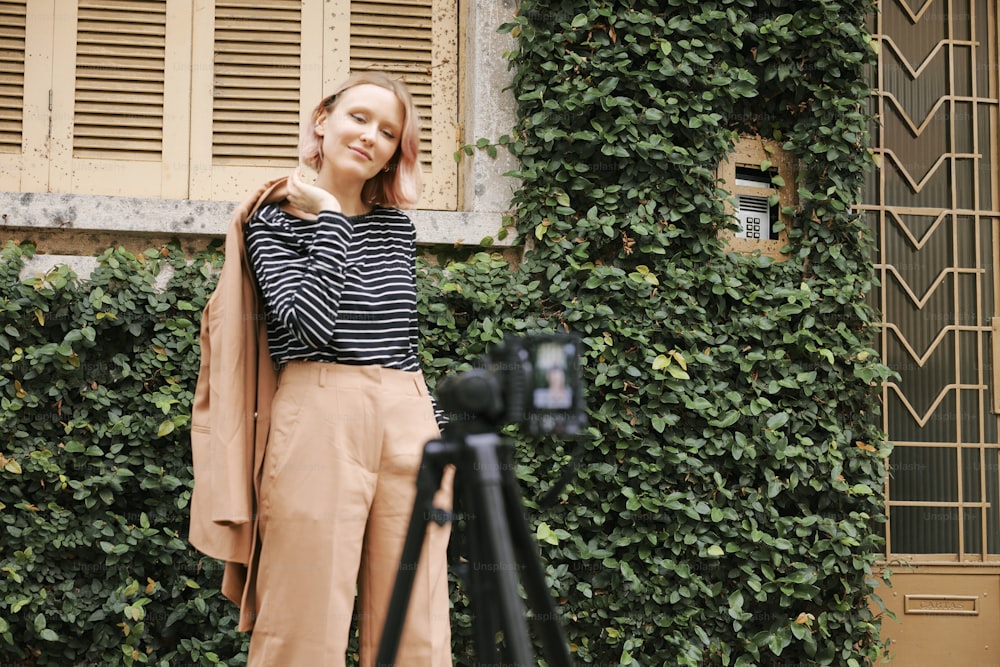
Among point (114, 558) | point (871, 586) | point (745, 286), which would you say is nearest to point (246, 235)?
point (114, 558)

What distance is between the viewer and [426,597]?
2469 millimetres

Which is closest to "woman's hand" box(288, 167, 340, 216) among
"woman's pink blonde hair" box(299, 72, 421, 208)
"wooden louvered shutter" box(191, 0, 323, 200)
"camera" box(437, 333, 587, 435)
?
"woman's pink blonde hair" box(299, 72, 421, 208)

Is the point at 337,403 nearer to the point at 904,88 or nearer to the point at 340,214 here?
the point at 340,214

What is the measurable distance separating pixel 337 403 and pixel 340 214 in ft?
1.52

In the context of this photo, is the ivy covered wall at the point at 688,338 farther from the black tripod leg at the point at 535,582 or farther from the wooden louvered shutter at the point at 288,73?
the black tripod leg at the point at 535,582

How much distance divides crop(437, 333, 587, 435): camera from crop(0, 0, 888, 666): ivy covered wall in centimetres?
198

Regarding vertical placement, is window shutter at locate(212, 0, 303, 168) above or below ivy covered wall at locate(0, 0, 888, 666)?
above

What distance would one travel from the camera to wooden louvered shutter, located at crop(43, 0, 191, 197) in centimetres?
410

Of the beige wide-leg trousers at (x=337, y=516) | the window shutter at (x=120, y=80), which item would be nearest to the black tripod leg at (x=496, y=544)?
the beige wide-leg trousers at (x=337, y=516)

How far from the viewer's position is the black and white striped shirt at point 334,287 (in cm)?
237

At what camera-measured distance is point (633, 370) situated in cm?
403

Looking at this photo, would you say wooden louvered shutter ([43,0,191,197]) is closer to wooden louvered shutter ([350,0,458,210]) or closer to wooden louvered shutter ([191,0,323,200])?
wooden louvered shutter ([191,0,323,200])

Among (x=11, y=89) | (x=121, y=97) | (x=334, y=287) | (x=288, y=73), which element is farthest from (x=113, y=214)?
(x=334, y=287)

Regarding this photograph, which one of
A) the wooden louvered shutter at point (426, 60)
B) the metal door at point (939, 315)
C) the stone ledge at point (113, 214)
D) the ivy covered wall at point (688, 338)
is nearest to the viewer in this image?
the stone ledge at point (113, 214)
